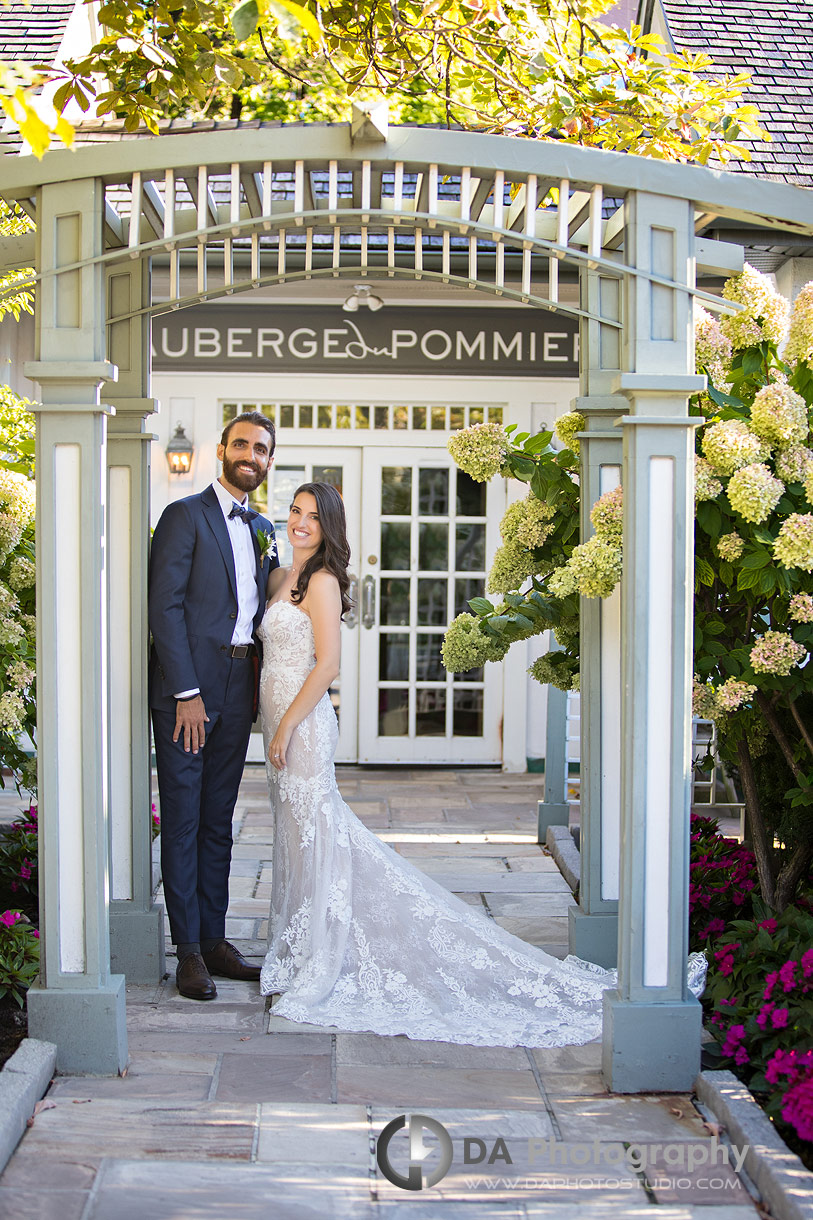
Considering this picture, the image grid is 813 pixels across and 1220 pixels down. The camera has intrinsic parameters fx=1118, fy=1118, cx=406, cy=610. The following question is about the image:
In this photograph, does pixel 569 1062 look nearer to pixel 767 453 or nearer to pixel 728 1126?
pixel 728 1126

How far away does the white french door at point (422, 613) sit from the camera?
851 cm

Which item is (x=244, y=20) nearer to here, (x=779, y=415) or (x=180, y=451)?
(x=779, y=415)

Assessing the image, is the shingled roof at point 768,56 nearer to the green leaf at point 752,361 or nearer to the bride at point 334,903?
the green leaf at point 752,361

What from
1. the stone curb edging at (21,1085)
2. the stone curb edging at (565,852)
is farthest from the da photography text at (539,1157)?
the stone curb edging at (565,852)

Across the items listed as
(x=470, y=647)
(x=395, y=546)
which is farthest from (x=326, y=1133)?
(x=395, y=546)

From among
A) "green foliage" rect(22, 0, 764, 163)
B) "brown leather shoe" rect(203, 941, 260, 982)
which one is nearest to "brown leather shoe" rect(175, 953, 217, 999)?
"brown leather shoe" rect(203, 941, 260, 982)

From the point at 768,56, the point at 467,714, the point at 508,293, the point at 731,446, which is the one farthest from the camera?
the point at 768,56

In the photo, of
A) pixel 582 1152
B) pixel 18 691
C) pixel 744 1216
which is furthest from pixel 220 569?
pixel 744 1216

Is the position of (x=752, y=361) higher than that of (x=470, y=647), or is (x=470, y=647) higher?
(x=752, y=361)

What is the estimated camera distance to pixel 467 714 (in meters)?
8.61

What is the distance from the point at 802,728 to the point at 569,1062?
57.4 inches

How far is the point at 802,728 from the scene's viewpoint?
407 cm

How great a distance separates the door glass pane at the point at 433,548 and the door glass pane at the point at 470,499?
0.20 m

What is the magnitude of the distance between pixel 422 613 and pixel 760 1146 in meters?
5.91
